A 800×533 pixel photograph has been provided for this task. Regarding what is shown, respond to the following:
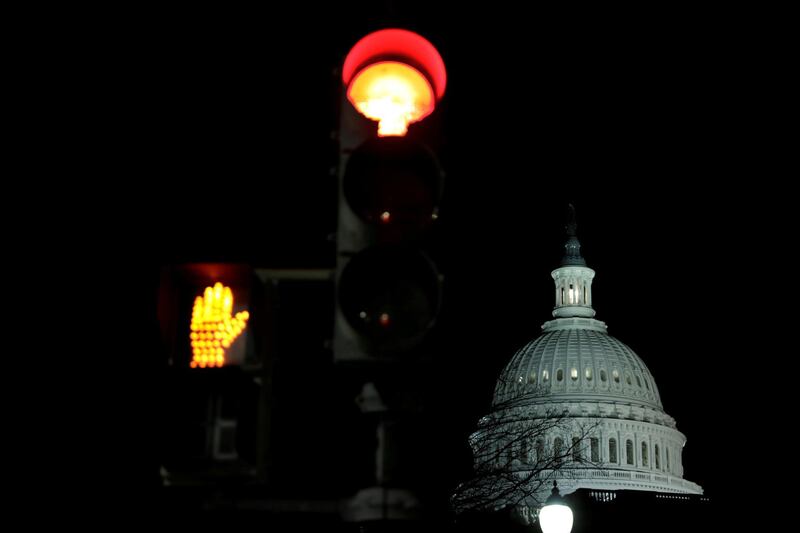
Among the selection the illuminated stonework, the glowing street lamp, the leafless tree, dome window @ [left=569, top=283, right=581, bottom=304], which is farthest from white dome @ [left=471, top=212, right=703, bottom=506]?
the illuminated stonework

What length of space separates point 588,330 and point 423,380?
331 ft

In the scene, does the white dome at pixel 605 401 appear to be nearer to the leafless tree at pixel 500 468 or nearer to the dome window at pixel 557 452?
the dome window at pixel 557 452

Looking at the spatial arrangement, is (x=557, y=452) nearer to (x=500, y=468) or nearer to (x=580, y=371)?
(x=500, y=468)

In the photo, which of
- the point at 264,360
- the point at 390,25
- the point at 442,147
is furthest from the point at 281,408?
the point at 390,25

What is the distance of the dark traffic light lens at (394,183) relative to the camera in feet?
15.0

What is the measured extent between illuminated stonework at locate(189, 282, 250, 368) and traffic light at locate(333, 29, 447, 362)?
1.36ft

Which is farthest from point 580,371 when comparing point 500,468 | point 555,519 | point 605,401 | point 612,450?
point 555,519

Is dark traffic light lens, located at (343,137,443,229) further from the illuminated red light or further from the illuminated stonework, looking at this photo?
the illuminated stonework

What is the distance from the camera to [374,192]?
462 cm

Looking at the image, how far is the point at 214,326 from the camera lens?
4.79m

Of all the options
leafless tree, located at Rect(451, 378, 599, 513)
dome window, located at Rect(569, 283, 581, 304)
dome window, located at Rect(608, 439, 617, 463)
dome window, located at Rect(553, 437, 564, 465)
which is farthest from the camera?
dome window, located at Rect(569, 283, 581, 304)

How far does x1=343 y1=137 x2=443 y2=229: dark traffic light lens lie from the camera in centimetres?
457

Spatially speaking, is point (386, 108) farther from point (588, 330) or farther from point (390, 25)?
point (588, 330)

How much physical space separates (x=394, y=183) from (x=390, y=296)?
0.39 meters
